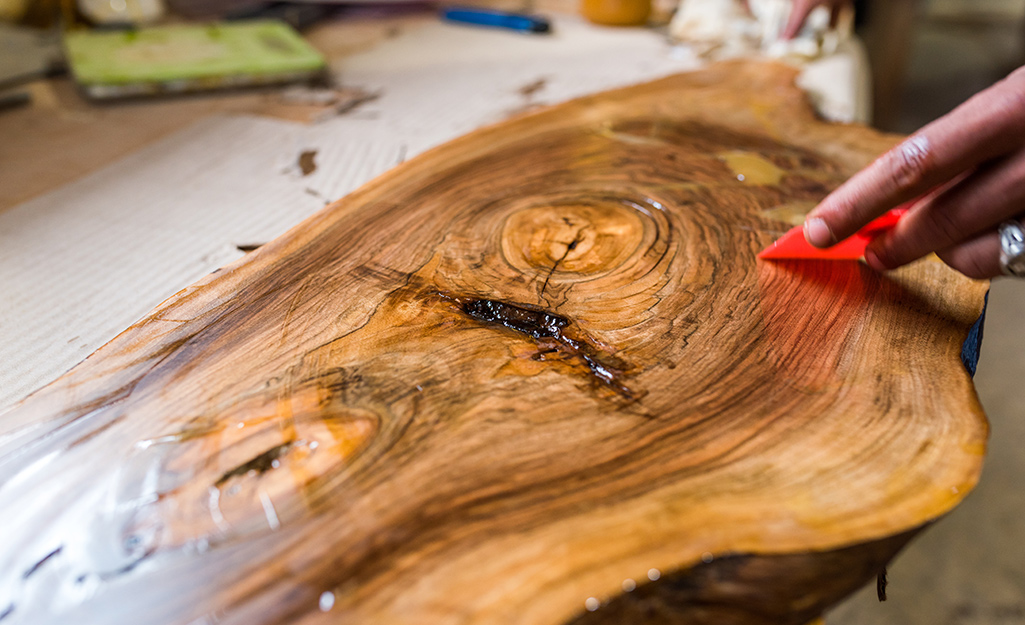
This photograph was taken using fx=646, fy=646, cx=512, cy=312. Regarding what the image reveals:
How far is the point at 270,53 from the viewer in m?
1.31

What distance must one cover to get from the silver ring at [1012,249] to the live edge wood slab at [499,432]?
0.06 m

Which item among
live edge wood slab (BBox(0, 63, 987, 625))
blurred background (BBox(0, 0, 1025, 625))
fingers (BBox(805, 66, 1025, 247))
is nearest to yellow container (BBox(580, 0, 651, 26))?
blurred background (BBox(0, 0, 1025, 625))

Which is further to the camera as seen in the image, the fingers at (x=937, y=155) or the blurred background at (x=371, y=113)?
the blurred background at (x=371, y=113)

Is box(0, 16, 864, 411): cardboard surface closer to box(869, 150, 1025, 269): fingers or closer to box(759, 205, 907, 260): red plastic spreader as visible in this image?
box(759, 205, 907, 260): red plastic spreader

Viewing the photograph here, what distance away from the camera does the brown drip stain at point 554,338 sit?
54 centimetres

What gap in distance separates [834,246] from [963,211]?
12 cm

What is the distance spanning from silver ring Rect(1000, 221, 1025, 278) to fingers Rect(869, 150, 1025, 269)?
11mm

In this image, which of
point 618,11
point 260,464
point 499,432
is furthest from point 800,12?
point 260,464

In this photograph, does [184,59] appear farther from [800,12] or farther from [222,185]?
[800,12]

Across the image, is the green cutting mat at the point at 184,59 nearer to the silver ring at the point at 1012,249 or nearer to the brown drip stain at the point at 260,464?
the brown drip stain at the point at 260,464

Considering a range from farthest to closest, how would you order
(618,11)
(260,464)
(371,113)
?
(618,11) → (371,113) → (260,464)

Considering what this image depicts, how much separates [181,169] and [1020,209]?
1.04 m

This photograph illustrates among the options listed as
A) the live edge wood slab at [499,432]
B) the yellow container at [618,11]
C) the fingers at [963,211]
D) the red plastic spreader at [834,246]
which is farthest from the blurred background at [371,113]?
the fingers at [963,211]

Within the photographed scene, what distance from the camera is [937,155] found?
60 centimetres
